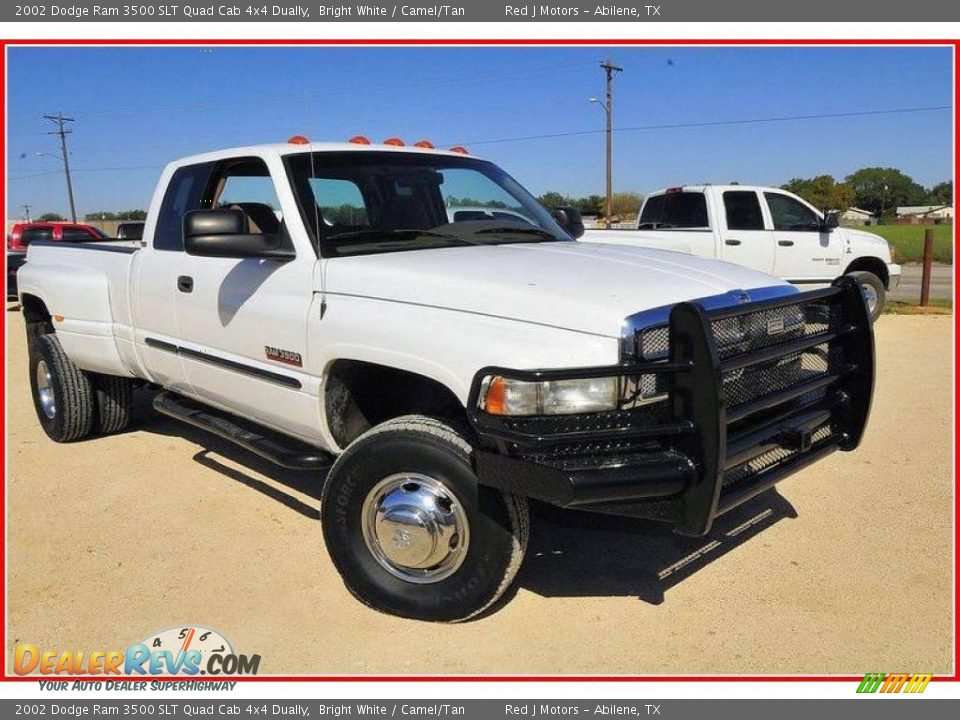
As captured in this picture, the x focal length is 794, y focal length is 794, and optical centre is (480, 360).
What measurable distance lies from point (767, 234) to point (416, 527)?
950 cm

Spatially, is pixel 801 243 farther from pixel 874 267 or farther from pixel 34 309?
pixel 34 309

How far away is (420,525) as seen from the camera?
314 centimetres

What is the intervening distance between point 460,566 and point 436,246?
61.3 inches

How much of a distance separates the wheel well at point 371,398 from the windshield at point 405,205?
578 millimetres

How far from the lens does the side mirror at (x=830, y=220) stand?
36.9 ft

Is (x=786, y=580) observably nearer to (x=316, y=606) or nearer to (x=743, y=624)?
(x=743, y=624)

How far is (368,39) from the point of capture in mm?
4250

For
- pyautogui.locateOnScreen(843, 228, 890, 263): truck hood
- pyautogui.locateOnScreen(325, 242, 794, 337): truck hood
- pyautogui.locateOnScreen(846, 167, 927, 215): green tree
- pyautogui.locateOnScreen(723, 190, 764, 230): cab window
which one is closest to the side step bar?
pyautogui.locateOnScreen(325, 242, 794, 337): truck hood

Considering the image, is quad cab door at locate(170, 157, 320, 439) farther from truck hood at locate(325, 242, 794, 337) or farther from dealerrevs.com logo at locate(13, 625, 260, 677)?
dealerrevs.com logo at locate(13, 625, 260, 677)

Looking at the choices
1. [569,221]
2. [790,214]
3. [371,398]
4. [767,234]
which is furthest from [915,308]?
[371,398]

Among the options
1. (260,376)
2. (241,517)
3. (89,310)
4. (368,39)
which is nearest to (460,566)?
(260,376)

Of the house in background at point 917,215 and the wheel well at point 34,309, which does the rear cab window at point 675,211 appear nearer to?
the wheel well at point 34,309

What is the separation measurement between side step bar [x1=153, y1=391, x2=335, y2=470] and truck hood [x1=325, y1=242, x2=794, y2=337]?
0.89 meters

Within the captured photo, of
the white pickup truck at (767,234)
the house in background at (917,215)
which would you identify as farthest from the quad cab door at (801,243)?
the house in background at (917,215)
